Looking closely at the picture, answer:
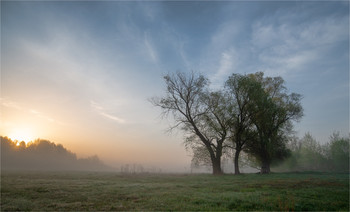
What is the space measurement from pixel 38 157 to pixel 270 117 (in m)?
136

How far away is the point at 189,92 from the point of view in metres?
35.2

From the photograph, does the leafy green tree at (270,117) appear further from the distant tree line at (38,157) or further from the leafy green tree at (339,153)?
the distant tree line at (38,157)

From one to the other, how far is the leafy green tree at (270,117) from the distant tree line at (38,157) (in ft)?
351

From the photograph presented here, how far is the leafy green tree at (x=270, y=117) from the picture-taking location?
32.7 meters

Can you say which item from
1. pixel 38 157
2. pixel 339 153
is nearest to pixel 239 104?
pixel 339 153

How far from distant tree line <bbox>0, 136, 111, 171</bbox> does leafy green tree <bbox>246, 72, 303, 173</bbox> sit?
10685 centimetres

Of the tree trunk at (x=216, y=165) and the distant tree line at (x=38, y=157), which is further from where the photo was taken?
the distant tree line at (x=38, y=157)

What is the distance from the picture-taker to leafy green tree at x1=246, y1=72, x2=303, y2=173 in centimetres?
3266

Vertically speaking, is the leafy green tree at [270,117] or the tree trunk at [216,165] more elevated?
the leafy green tree at [270,117]

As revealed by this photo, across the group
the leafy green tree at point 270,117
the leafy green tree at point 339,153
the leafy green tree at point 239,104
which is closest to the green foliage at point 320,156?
the leafy green tree at point 339,153

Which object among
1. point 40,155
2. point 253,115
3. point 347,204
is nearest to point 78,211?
point 347,204

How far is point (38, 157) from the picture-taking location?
117375mm

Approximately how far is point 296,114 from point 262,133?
27.1ft

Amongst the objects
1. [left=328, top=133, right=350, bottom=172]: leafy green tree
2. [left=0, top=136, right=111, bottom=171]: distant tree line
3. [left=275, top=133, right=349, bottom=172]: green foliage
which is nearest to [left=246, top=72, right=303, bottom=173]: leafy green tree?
[left=275, top=133, right=349, bottom=172]: green foliage
